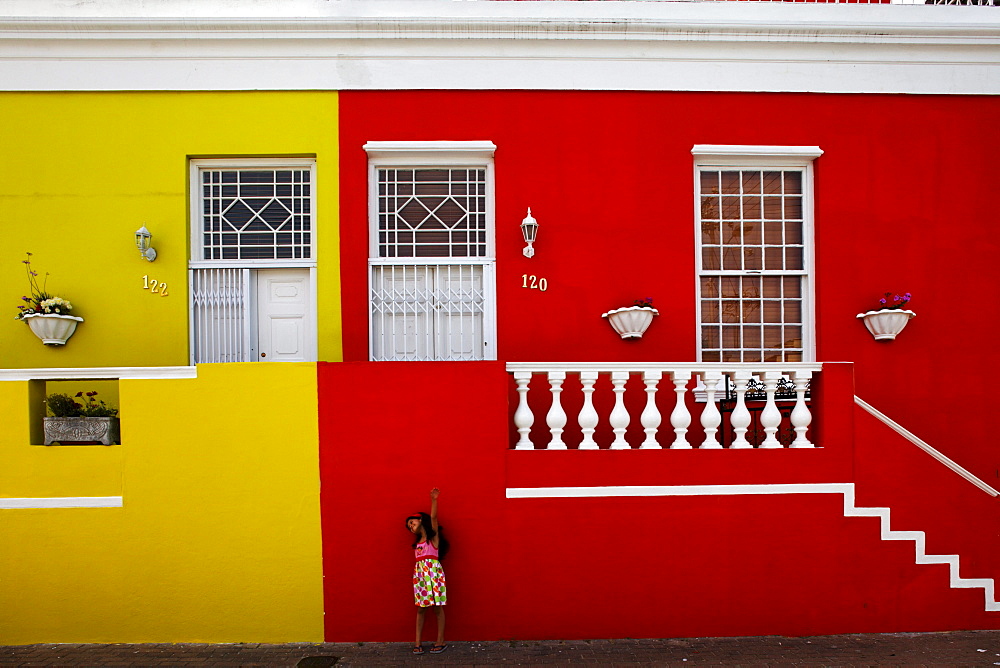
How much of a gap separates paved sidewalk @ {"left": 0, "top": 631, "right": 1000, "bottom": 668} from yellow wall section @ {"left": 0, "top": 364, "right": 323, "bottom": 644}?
0.17 meters

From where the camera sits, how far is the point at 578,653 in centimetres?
489

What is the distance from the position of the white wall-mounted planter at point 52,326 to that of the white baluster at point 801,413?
673 cm

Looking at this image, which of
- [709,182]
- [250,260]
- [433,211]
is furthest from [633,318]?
[250,260]

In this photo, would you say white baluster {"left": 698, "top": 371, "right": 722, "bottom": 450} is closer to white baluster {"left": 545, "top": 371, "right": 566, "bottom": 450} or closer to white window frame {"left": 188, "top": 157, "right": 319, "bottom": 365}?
white baluster {"left": 545, "top": 371, "right": 566, "bottom": 450}

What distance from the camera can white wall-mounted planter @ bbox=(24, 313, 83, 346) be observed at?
19.4ft

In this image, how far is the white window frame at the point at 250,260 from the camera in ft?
20.6

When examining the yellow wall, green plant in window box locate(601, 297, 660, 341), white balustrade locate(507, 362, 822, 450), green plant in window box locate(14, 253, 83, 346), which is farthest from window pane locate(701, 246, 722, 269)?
green plant in window box locate(14, 253, 83, 346)

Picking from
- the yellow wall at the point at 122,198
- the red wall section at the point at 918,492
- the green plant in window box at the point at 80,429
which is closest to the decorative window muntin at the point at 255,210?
the yellow wall at the point at 122,198

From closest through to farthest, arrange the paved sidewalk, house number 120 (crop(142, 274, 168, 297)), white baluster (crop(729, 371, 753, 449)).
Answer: the paved sidewalk < white baluster (crop(729, 371, 753, 449)) < house number 120 (crop(142, 274, 168, 297))

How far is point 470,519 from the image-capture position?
5074mm

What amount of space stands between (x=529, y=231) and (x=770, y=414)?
2746 mm

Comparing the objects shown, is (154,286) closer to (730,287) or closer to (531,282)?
(531,282)

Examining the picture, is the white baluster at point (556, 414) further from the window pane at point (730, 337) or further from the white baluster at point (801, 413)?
the window pane at point (730, 337)

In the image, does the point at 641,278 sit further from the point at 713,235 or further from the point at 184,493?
the point at 184,493
